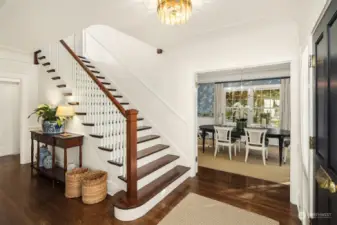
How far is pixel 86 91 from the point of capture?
11.1 ft

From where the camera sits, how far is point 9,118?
185 inches

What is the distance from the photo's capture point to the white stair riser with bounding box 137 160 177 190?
2.69 meters

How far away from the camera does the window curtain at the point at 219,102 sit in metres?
7.12

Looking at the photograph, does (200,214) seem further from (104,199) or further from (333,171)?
(333,171)

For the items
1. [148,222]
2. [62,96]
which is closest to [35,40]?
[62,96]

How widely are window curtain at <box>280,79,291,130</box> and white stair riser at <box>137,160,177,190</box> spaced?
452 cm

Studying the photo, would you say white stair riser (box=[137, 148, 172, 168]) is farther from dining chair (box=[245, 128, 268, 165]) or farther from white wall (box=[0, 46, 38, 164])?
white wall (box=[0, 46, 38, 164])

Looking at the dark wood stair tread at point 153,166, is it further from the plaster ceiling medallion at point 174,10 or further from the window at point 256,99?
the window at point 256,99

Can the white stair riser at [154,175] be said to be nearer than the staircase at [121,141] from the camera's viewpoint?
No

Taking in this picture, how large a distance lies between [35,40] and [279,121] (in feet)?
23.1

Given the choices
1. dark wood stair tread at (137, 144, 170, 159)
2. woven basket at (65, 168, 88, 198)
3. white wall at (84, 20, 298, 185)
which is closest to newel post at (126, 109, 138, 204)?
dark wood stair tread at (137, 144, 170, 159)

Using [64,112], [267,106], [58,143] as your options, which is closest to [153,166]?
[58,143]

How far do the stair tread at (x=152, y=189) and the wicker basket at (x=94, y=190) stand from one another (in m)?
0.25

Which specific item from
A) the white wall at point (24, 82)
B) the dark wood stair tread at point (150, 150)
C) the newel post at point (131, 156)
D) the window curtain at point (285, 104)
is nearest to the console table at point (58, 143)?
the white wall at point (24, 82)
